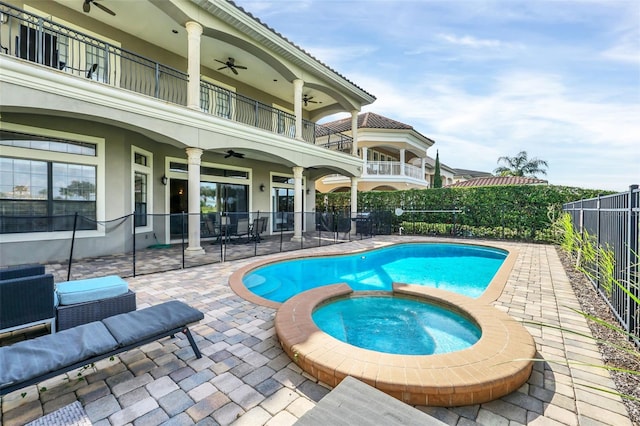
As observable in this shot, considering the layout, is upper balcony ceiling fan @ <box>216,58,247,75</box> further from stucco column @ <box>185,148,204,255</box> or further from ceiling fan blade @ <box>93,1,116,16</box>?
stucco column @ <box>185,148,204,255</box>

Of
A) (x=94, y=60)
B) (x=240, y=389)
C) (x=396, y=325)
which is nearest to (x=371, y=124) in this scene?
(x=94, y=60)

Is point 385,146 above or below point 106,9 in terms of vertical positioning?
below

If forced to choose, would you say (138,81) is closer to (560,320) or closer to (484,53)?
(484,53)

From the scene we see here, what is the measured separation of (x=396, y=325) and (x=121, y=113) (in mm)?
7894

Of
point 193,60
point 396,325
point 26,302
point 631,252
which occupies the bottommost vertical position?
point 396,325

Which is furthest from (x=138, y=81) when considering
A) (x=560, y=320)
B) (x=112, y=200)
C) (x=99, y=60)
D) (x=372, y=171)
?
(x=372, y=171)

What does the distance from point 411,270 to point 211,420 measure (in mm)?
7415

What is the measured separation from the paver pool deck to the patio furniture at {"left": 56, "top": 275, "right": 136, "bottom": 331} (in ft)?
2.19

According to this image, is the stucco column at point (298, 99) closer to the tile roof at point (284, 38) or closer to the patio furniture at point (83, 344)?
the tile roof at point (284, 38)

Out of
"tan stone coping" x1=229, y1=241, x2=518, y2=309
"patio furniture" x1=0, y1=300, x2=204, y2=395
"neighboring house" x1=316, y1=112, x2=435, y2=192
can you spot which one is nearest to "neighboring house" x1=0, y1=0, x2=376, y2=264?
"tan stone coping" x1=229, y1=241, x2=518, y2=309

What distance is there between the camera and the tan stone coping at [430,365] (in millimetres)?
2352

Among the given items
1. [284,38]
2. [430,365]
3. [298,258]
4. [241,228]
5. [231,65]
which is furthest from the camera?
[231,65]

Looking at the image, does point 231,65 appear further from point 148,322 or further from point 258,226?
point 148,322

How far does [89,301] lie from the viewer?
3.35 meters
